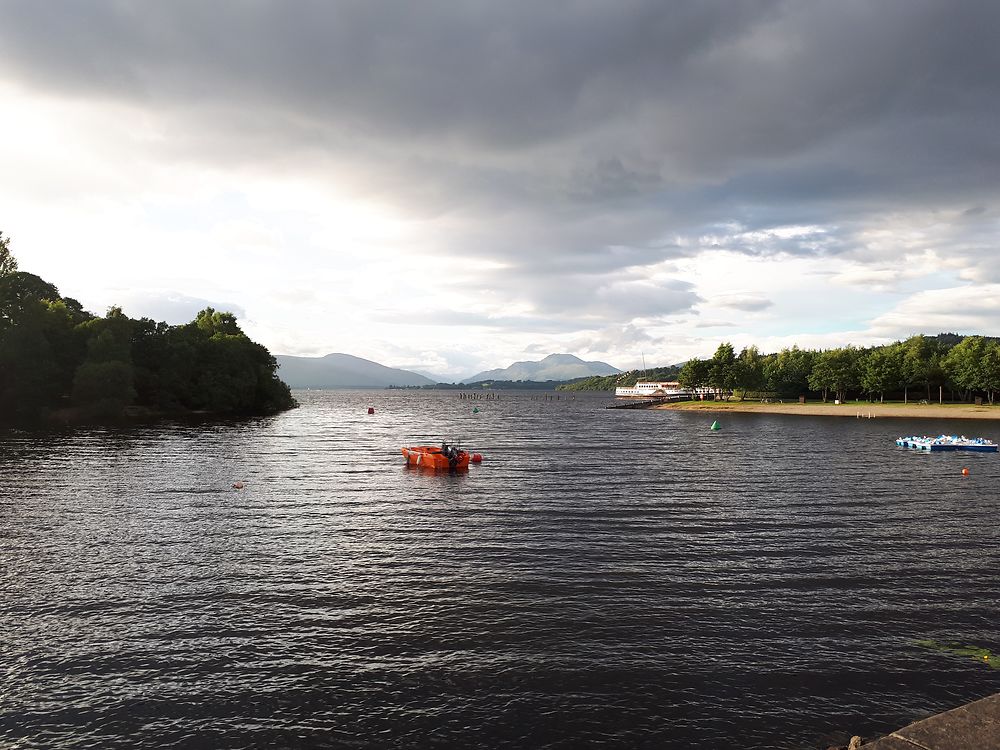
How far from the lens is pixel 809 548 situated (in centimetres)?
3061

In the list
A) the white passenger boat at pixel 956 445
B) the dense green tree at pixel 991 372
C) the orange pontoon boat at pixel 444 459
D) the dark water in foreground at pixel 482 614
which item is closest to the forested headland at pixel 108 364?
the dark water in foreground at pixel 482 614

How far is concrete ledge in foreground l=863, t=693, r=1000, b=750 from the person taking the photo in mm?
10664

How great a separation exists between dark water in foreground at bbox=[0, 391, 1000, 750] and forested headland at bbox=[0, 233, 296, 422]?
79.0 m

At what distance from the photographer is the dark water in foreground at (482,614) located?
15.1m

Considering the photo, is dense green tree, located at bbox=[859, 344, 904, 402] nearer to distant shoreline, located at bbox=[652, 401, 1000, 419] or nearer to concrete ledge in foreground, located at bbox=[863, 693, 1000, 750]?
distant shoreline, located at bbox=[652, 401, 1000, 419]

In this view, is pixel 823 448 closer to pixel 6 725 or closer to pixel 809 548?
pixel 809 548

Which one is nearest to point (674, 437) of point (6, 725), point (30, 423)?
point (6, 725)

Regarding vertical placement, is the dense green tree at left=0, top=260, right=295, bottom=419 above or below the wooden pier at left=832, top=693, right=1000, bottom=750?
above

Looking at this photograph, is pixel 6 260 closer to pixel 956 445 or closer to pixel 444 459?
pixel 444 459

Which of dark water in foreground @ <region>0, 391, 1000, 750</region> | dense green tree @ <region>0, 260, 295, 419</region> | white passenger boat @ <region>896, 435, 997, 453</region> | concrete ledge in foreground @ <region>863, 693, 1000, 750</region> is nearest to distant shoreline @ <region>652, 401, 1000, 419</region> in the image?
white passenger boat @ <region>896, 435, 997, 453</region>

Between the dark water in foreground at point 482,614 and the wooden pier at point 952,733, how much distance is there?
335 centimetres

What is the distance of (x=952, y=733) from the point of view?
36.2 feet

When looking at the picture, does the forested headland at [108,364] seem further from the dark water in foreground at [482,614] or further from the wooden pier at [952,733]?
the wooden pier at [952,733]

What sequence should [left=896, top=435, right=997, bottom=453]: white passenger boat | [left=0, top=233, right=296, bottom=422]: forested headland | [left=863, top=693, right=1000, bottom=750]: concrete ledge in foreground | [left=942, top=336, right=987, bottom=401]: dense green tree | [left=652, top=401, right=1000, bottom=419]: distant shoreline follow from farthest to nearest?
[left=942, top=336, right=987, bottom=401]: dense green tree, [left=652, top=401, right=1000, bottom=419]: distant shoreline, [left=0, top=233, right=296, bottom=422]: forested headland, [left=896, top=435, right=997, bottom=453]: white passenger boat, [left=863, top=693, right=1000, bottom=750]: concrete ledge in foreground
